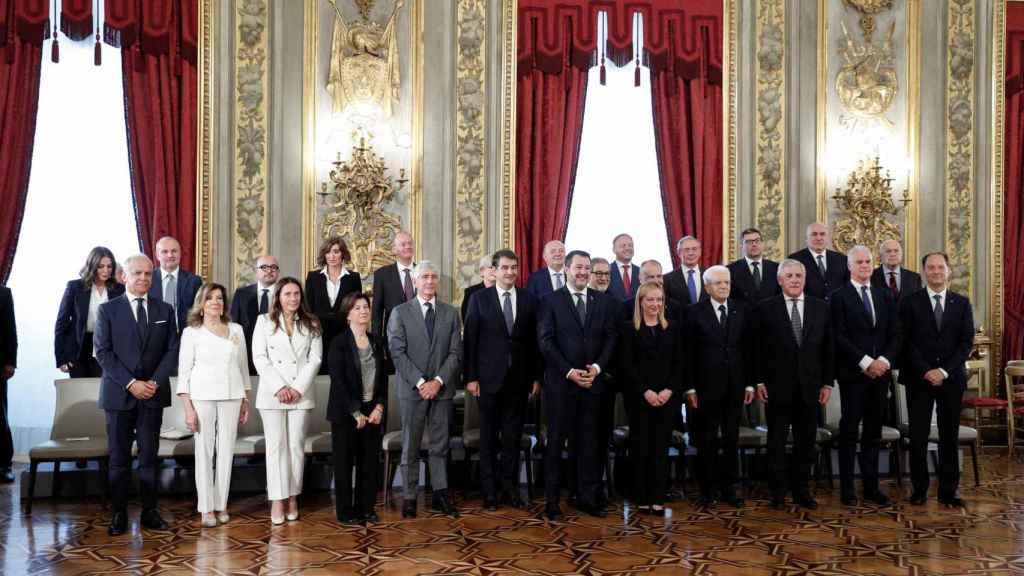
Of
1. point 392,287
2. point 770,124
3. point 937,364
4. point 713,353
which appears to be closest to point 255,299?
point 392,287

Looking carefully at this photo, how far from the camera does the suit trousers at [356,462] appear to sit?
18.9 ft

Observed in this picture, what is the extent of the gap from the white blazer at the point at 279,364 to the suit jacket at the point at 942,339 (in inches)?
147

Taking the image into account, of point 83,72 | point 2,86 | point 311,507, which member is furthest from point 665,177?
point 2,86

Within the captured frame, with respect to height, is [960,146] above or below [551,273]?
above

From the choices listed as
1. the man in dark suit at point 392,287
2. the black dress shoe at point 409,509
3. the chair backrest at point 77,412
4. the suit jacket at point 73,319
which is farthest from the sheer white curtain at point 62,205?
the black dress shoe at point 409,509

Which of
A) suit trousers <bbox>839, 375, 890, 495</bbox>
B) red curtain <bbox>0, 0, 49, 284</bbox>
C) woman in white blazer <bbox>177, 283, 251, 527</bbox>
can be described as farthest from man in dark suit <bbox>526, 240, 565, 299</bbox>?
red curtain <bbox>0, 0, 49, 284</bbox>

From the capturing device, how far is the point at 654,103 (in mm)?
8859

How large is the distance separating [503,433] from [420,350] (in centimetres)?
75

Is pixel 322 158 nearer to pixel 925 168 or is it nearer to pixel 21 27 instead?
pixel 21 27

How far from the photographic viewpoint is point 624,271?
7.43 metres

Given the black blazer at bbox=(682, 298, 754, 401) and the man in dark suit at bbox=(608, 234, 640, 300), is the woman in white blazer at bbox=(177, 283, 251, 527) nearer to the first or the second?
the black blazer at bbox=(682, 298, 754, 401)

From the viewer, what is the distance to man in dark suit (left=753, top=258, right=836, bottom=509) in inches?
243

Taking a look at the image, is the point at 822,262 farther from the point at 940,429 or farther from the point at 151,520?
the point at 151,520

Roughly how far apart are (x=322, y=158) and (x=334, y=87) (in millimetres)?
609
